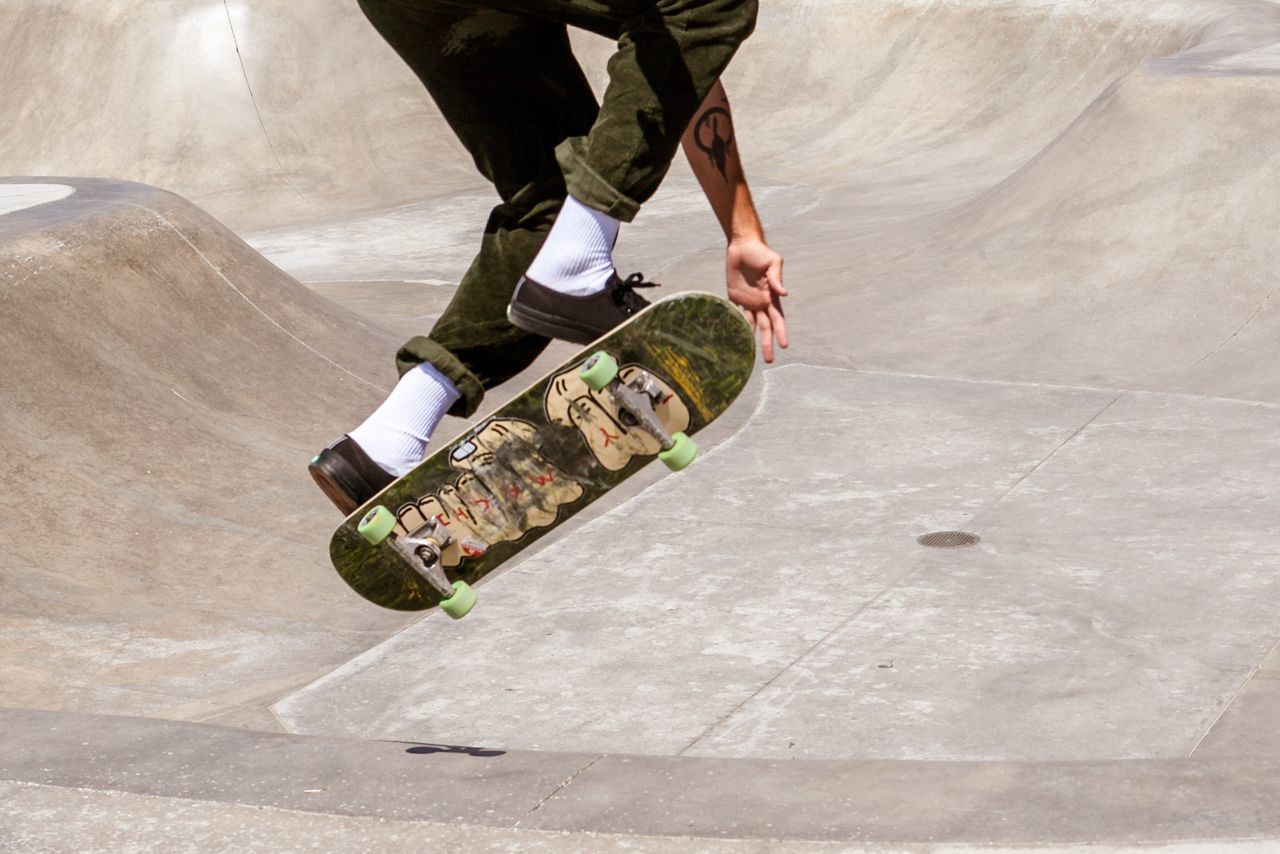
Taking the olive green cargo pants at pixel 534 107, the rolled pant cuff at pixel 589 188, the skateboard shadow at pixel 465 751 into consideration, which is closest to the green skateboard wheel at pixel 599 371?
the olive green cargo pants at pixel 534 107

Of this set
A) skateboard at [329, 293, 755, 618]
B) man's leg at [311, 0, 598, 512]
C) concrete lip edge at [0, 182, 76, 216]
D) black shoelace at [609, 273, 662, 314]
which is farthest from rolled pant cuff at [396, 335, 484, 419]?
concrete lip edge at [0, 182, 76, 216]

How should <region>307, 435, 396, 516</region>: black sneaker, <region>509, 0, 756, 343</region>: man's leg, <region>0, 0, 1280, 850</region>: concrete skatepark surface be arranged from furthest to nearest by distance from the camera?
1. <region>307, 435, 396, 516</region>: black sneaker
2. <region>509, 0, 756, 343</region>: man's leg
3. <region>0, 0, 1280, 850</region>: concrete skatepark surface

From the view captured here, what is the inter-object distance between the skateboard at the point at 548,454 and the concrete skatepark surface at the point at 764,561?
0.55 m

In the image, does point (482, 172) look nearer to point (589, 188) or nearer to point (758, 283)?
point (589, 188)

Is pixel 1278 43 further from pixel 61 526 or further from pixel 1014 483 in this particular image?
pixel 61 526

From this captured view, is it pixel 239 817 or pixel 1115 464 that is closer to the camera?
pixel 239 817

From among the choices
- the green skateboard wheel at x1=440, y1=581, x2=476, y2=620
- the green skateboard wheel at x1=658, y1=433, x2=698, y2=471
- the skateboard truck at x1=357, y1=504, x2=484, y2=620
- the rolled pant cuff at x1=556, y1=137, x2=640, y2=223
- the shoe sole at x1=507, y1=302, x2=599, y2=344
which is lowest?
the green skateboard wheel at x1=440, y1=581, x2=476, y2=620

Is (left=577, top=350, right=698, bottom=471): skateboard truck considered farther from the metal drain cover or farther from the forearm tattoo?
the metal drain cover

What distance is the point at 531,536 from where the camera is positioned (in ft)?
13.5

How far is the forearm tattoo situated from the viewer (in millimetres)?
3480

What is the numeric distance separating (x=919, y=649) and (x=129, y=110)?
46.9 ft

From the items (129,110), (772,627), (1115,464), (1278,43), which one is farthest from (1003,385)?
(129,110)

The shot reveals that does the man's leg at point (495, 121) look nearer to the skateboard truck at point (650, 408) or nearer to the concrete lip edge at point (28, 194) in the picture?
the skateboard truck at point (650, 408)

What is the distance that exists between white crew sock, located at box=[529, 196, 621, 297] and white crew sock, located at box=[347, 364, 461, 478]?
1.29ft
